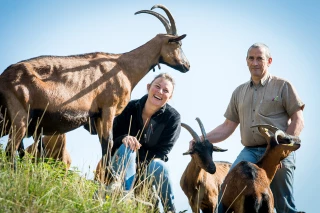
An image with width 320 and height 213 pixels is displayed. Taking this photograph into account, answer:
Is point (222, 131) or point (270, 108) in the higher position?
point (270, 108)

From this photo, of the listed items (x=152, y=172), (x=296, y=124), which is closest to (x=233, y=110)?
(x=296, y=124)

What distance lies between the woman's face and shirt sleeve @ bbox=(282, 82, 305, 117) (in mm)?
1488

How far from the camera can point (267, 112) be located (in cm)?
777

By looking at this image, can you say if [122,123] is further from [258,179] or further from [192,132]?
[258,179]

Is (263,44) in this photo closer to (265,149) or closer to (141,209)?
(265,149)

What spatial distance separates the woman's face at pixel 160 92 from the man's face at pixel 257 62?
113 centimetres

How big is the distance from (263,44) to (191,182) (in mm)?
2438

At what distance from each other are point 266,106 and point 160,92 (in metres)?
1.41

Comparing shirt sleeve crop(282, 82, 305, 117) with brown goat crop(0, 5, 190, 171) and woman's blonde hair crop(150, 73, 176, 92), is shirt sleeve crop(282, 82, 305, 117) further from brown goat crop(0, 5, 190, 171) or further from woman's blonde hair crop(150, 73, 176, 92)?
brown goat crop(0, 5, 190, 171)

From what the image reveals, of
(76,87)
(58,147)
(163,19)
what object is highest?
(163,19)

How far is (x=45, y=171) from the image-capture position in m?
6.52

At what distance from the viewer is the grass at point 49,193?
5500mm

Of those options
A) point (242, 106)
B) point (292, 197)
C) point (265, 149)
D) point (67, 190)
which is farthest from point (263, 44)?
point (67, 190)

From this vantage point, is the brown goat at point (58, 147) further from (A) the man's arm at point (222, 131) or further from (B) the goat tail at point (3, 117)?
(A) the man's arm at point (222, 131)
